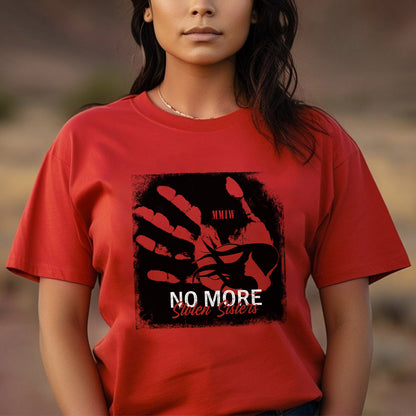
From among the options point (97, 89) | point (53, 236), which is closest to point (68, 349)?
point (53, 236)

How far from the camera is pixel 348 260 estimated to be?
143cm

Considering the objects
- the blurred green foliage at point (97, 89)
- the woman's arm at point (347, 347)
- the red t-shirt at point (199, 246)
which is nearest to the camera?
the red t-shirt at point (199, 246)

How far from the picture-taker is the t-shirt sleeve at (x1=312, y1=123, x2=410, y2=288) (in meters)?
1.43

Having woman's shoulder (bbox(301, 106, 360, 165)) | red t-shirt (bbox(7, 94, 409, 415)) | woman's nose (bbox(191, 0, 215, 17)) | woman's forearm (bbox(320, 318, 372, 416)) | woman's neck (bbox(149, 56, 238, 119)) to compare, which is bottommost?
woman's forearm (bbox(320, 318, 372, 416))

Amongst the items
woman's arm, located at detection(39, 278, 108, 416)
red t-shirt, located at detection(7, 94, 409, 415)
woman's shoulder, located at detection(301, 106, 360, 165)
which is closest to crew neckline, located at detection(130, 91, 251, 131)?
red t-shirt, located at detection(7, 94, 409, 415)

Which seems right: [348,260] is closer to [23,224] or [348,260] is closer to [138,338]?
[138,338]


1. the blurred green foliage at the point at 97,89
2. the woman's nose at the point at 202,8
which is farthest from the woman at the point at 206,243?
the blurred green foliage at the point at 97,89

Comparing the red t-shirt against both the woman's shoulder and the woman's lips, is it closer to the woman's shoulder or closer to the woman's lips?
the woman's shoulder

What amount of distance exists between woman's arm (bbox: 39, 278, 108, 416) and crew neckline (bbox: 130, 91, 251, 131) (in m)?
0.32

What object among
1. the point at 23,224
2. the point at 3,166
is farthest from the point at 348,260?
the point at 3,166

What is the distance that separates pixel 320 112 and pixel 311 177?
17 centimetres

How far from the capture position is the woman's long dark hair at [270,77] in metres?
1.43

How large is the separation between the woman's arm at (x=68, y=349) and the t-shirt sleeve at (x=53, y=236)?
0.09ft

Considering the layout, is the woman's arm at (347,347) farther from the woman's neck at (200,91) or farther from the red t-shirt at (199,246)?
the woman's neck at (200,91)
